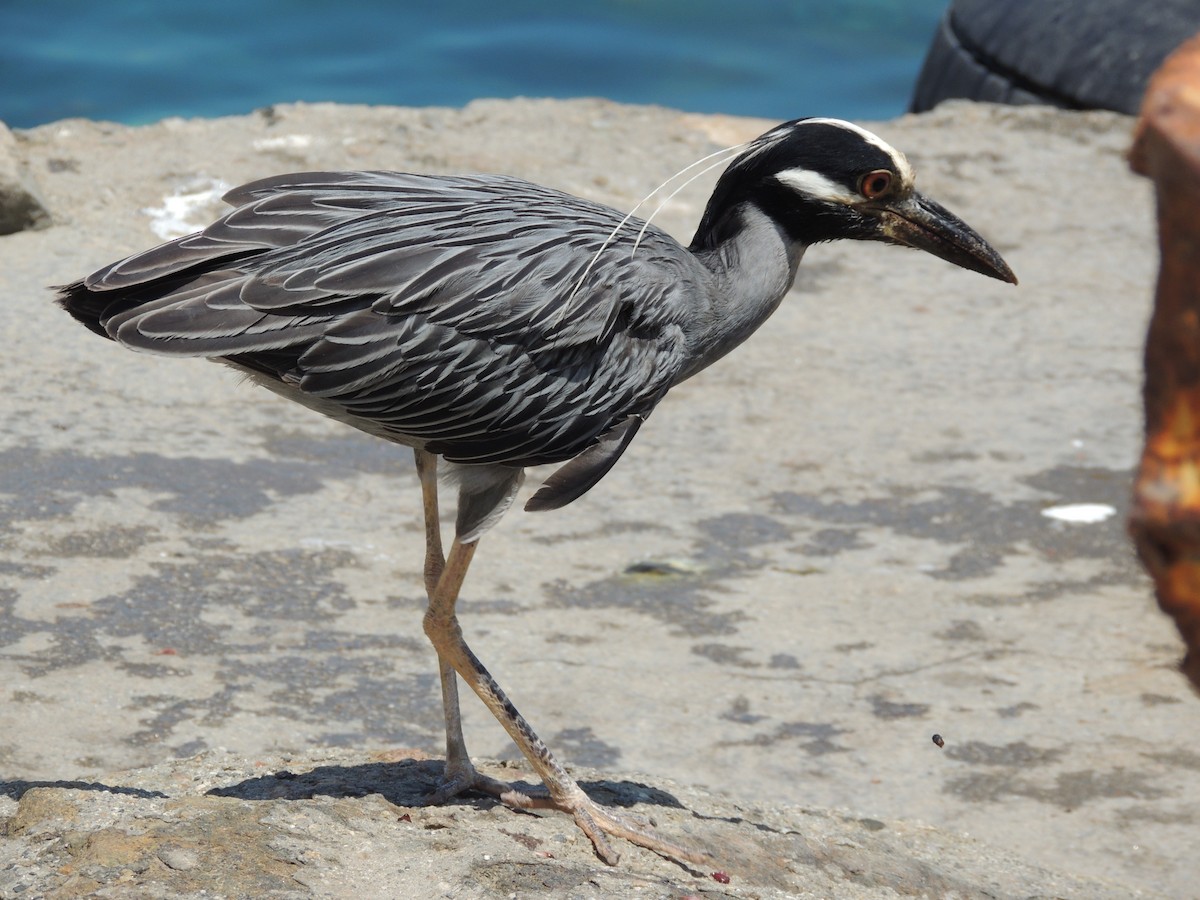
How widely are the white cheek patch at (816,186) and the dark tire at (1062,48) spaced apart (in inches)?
292

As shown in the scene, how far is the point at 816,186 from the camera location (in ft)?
14.5

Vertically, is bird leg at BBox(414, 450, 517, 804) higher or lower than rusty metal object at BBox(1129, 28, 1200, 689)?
lower

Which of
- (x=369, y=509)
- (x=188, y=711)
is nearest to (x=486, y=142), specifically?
(x=369, y=509)

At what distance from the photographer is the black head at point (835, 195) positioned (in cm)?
439

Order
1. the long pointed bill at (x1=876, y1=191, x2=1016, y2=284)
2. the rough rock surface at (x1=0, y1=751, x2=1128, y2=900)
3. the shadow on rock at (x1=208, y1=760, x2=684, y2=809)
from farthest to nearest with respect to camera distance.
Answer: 1. the long pointed bill at (x1=876, y1=191, x2=1016, y2=284)
2. the shadow on rock at (x1=208, y1=760, x2=684, y2=809)
3. the rough rock surface at (x1=0, y1=751, x2=1128, y2=900)

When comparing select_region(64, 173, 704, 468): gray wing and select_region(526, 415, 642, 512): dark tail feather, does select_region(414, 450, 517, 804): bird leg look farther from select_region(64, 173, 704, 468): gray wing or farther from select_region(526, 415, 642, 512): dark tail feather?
select_region(526, 415, 642, 512): dark tail feather

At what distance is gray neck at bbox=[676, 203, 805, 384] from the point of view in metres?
4.40

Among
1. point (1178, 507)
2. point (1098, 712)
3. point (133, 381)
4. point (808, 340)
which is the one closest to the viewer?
point (1178, 507)

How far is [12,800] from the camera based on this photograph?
3.81 m

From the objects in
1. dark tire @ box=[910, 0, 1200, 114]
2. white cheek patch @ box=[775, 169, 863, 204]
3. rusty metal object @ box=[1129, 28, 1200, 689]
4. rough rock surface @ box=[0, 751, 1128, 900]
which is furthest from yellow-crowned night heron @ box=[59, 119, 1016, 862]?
dark tire @ box=[910, 0, 1200, 114]

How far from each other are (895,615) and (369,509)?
2.22 m

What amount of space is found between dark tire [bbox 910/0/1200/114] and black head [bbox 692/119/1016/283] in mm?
7200

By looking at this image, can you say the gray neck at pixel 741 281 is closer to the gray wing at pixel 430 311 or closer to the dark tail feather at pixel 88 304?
the gray wing at pixel 430 311

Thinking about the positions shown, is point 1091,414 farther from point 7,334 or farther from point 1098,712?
point 7,334
